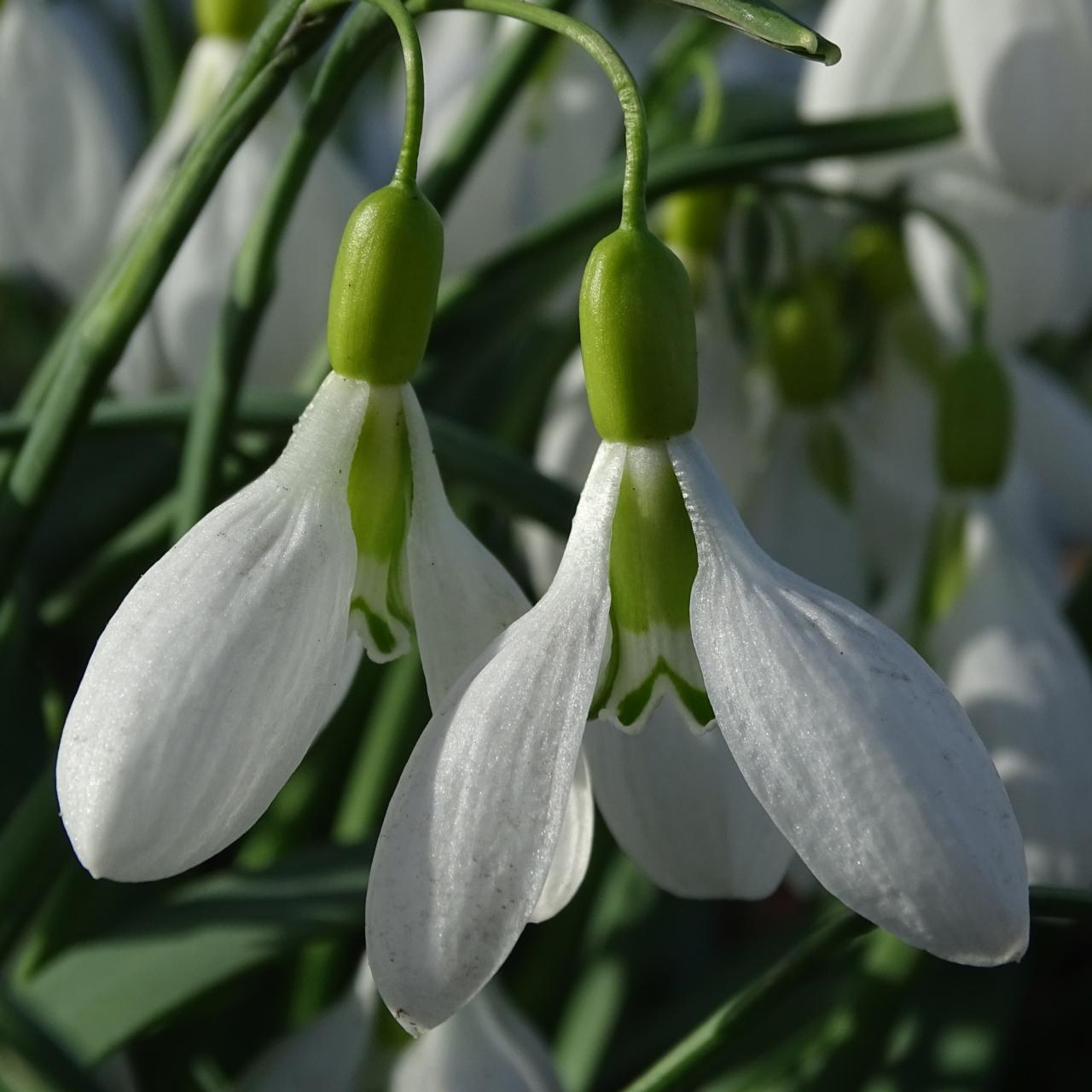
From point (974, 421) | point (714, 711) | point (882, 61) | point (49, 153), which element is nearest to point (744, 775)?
point (714, 711)

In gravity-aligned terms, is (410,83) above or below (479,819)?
above

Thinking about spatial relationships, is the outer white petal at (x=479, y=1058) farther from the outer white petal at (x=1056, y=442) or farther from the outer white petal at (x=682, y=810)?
the outer white petal at (x=1056, y=442)

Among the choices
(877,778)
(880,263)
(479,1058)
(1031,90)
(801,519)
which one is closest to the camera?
(877,778)

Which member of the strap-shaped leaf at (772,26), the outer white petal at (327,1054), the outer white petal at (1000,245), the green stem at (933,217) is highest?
the strap-shaped leaf at (772,26)

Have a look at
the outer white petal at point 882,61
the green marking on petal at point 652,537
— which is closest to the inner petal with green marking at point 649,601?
the green marking on petal at point 652,537

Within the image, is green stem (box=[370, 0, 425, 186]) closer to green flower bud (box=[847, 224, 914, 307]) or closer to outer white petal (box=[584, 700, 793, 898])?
outer white petal (box=[584, 700, 793, 898])

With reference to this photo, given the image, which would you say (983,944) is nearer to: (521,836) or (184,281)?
(521,836)

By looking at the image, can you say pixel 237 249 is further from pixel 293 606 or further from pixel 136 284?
pixel 293 606
